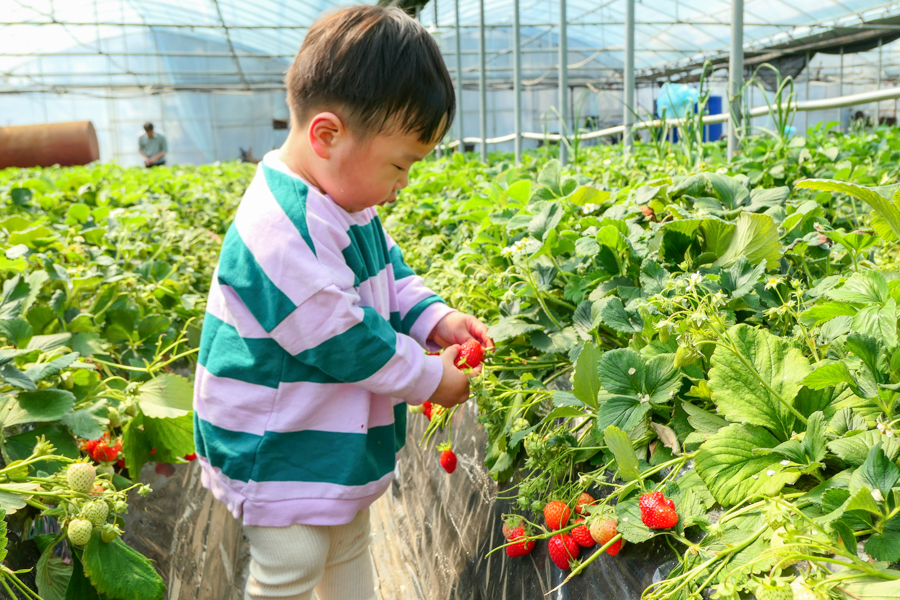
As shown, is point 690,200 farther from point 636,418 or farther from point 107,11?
point 107,11

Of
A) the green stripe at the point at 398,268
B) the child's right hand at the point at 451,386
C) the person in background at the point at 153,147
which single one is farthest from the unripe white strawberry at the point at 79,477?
the person in background at the point at 153,147

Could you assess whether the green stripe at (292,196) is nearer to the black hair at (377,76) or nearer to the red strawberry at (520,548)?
the black hair at (377,76)

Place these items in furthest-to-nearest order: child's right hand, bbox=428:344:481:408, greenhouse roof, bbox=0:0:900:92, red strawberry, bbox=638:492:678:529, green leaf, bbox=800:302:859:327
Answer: greenhouse roof, bbox=0:0:900:92, child's right hand, bbox=428:344:481:408, green leaf, bbox=800:302:859:327, red strawberry, bbox=638:492:678:529

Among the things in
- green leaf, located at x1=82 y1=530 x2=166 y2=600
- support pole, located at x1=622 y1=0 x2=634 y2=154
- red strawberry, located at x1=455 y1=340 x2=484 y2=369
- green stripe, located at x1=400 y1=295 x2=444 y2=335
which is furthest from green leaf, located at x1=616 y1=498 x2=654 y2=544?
support pole, located at x1=622 y1=0 x2=634 y2=154

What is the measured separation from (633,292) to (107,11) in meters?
21.1

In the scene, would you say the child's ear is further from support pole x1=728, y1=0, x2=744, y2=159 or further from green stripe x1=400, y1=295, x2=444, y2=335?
support pole x1=728, y1=0, x2=744, y2=159

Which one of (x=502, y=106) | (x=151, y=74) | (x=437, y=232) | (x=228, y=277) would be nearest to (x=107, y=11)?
(x=151, y=74)

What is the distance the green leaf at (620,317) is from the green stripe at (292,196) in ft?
1.61

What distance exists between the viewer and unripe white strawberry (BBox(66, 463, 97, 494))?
37.1 inches

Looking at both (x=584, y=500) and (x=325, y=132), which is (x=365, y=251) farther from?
(x=584, y=500)

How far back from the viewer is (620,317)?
1.08 meters

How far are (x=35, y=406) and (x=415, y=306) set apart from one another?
749 millimetres

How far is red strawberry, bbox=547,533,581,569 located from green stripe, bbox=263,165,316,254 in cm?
60

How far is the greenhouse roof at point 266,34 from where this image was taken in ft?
49.5
